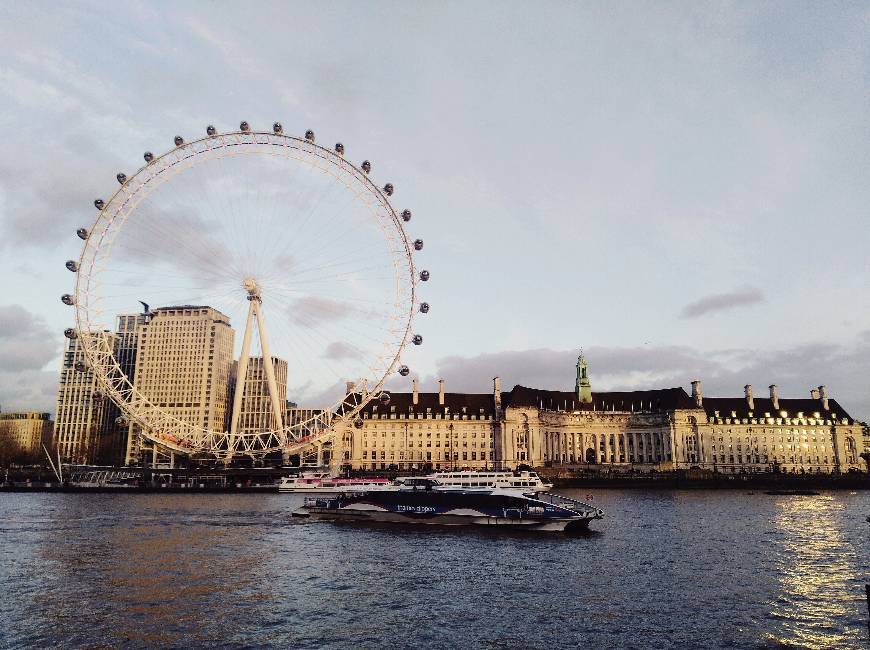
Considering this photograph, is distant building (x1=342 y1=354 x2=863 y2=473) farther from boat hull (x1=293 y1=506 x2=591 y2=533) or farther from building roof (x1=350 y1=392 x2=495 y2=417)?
boat hull (x1=293 y1=506 x2=591 y2=533)

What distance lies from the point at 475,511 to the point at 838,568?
31.7 m

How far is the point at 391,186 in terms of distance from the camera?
82.0m

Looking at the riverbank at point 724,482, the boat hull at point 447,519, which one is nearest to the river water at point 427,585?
the boat hull at point 447,519

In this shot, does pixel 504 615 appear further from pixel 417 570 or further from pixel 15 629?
pixel 15 629

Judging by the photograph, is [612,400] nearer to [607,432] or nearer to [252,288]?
[607,432]

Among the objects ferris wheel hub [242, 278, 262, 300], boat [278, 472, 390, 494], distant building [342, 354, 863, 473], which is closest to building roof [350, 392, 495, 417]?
distant building [342, 354, 863, 473]

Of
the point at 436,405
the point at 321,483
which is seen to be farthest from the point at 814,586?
the point at 436,405

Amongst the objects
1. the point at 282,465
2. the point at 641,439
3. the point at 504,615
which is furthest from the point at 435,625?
the point at 641,439

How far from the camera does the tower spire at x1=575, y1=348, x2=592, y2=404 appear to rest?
189 meters

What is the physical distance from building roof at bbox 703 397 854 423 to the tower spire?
29.2 m

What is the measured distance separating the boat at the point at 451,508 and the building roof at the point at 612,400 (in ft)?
336

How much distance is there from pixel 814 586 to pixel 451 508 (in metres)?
35.6

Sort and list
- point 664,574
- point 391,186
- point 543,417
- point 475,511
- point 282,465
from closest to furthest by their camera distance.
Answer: point 664,574 < point 475,511 < point 391,186 < point 282,465 < point 543,417

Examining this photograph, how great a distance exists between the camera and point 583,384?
7569 inches
